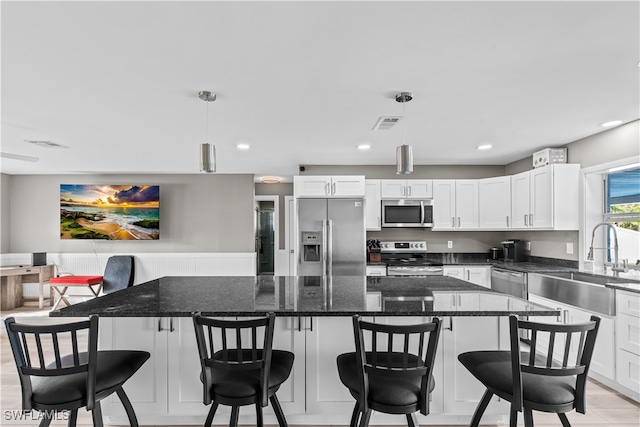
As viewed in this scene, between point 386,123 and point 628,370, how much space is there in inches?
111

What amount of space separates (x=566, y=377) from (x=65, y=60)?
318cm

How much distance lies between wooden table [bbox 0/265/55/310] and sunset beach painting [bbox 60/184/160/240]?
27.2 inches

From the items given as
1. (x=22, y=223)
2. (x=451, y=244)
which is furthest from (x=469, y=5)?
(x=22, y=223)

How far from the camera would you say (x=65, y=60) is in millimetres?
2213

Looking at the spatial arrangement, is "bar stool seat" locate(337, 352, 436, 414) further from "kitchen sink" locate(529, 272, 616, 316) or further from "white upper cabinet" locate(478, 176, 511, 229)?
"white upper cabinet" locate(478, 176, 511, 229)

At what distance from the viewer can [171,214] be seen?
6879 millimetres

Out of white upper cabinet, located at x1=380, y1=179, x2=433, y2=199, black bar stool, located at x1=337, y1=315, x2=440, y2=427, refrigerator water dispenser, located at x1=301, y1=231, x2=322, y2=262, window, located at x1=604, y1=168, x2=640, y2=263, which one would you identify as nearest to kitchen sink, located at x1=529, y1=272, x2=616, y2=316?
window, located at x1=604, y1=168, x2=640, y2=263

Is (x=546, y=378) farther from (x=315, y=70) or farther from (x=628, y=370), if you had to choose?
(x=315, y=70)

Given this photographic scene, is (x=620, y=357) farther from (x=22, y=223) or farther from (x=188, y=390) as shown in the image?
(x=22, y=223)

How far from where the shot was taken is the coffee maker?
204 inches

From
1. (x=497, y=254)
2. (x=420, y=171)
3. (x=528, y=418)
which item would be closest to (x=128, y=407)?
(x=528, y=418)

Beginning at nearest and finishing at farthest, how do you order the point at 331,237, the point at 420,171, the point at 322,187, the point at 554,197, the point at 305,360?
the point at 305,360 < the point at 554,197 < the point at 331,237 < the point at 322,187 < the point at 420,171

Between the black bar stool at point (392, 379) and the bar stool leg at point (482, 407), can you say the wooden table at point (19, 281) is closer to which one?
the black bar stool at point (392, 379)

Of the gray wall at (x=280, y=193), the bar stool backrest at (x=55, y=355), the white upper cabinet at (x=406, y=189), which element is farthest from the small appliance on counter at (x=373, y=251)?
the bar stool backrest at (x=55, y=355)
